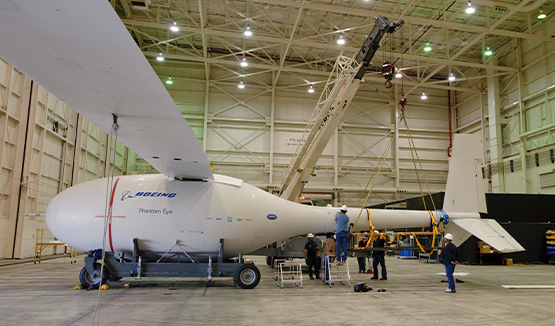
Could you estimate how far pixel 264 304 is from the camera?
747 centimetres

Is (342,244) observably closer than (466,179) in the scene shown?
Yes

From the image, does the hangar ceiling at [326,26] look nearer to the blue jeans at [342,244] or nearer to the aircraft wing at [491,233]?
the aircraft wing at [491,233]

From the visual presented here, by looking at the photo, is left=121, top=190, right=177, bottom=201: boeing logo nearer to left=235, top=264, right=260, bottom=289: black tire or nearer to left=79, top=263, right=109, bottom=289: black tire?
left=79, top=263, right=109, bottom=289: black tire

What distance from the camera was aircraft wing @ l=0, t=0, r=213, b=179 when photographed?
336 centimetres

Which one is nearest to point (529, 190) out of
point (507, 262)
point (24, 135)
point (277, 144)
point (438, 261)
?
point (507, 262)

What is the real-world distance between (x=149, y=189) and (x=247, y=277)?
350 centimetres

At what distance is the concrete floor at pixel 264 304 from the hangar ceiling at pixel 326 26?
13213 mm

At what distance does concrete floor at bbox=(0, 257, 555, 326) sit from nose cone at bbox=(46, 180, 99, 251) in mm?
1295

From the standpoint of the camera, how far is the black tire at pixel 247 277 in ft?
30.0

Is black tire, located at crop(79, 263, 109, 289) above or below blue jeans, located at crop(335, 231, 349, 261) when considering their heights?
below

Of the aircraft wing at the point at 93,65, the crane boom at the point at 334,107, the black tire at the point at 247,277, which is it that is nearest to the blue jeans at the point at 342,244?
the black tire at the point at 247,277

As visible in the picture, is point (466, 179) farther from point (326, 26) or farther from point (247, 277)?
point (326, 26)

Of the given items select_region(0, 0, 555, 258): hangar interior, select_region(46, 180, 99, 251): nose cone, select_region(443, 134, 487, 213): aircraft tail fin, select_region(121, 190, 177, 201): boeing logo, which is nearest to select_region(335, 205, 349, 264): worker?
select_region(443, 134, 487, 213): aircraft tail fin

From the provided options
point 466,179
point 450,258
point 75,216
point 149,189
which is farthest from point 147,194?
point 466,179
